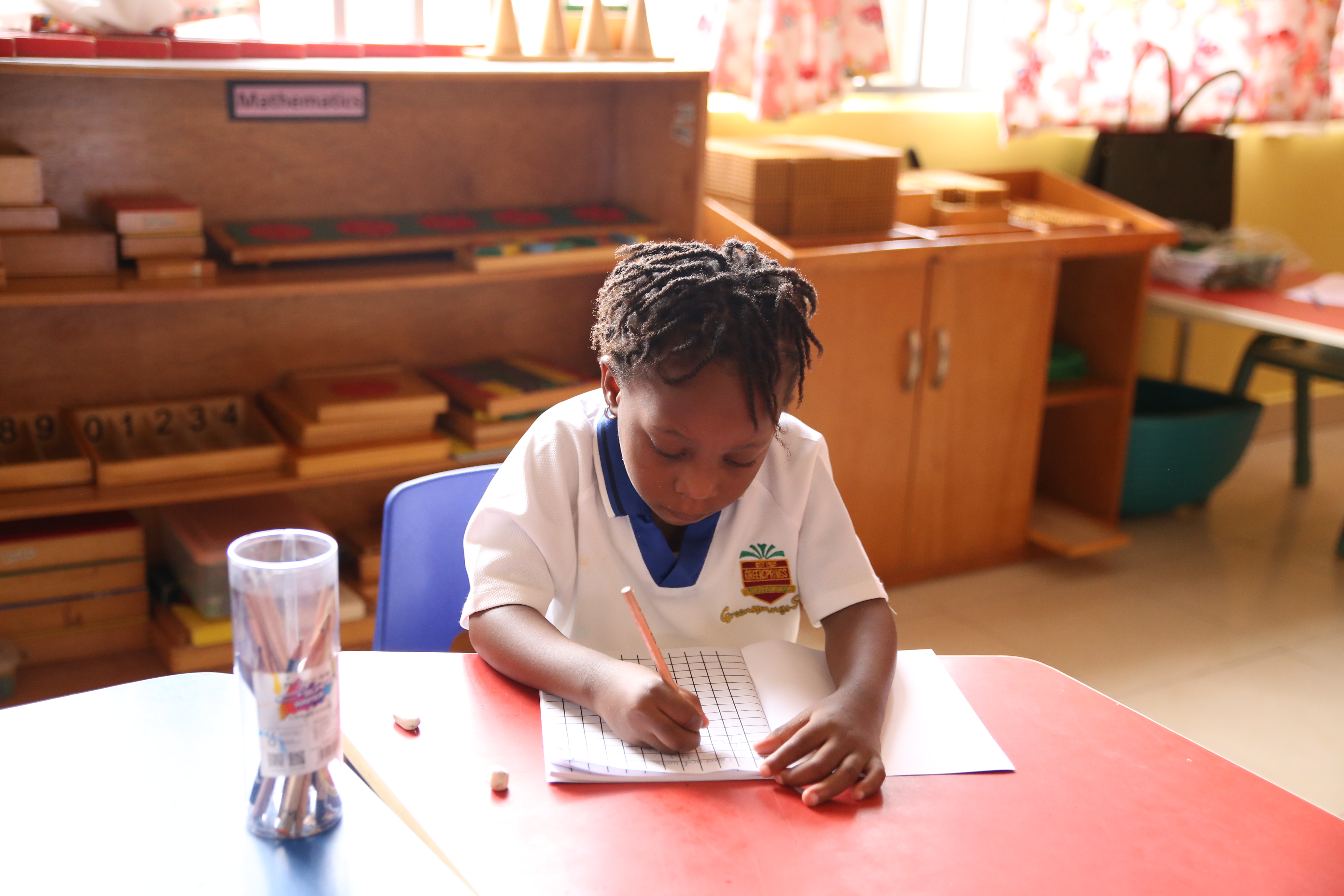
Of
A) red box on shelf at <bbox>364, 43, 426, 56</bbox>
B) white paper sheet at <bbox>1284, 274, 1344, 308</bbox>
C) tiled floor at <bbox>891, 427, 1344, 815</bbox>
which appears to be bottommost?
tiled floor at <bbox>891, 427, 1344, 815</bbox>

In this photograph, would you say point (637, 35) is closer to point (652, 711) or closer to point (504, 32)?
point (504, 32)

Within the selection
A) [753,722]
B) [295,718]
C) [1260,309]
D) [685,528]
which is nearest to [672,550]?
[685,528]

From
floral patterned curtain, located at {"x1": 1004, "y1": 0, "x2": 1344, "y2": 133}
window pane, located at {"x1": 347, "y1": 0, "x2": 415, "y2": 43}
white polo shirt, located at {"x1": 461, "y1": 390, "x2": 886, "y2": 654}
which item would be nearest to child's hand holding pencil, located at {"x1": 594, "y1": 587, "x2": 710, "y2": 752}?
white polo shirt, located at {"x1": 461, "y1": 390, "x2": 886, "y2": 654}

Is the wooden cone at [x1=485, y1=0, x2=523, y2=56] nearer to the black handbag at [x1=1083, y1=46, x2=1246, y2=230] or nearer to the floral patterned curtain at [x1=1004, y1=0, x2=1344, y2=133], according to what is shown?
the floral patterned curtain at [x1=1004, y1=0, x2=1344, y2=133]

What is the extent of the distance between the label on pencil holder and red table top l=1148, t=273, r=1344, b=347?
2.52 m

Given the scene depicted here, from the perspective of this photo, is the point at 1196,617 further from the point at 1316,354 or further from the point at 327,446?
the point at 327,446

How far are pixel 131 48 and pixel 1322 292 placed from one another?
287 centimetres

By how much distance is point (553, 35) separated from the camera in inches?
91.0

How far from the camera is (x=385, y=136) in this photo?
238cm

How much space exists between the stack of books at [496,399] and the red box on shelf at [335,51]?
26.1 inches

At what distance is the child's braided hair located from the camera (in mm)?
1051

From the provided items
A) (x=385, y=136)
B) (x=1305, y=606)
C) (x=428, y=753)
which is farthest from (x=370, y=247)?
(x=1305, y=606)

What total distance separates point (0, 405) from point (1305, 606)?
291cm

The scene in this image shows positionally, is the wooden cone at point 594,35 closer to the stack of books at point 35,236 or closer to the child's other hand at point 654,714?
the stack of books at point 35,236
